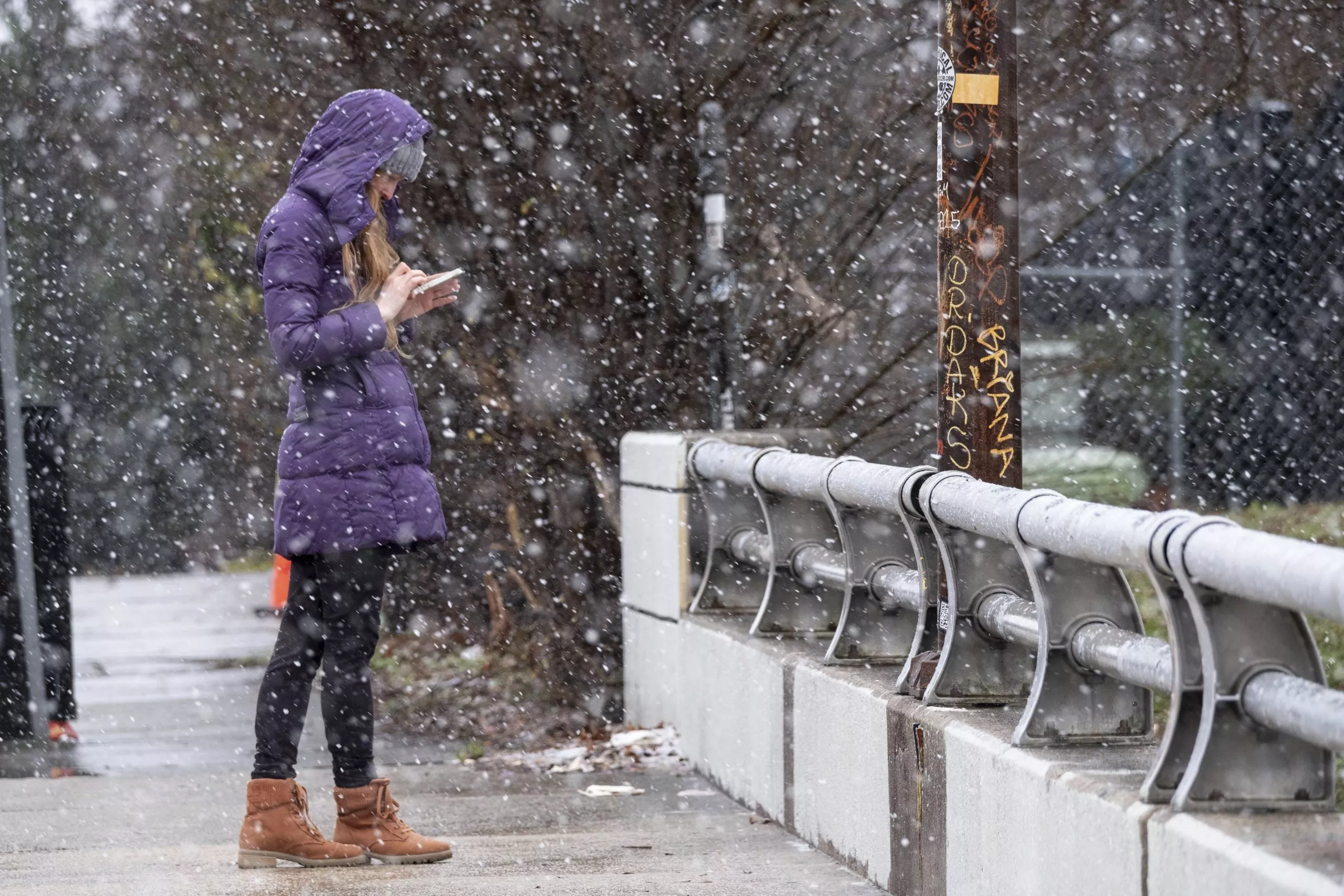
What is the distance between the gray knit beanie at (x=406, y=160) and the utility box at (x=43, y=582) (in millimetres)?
3683

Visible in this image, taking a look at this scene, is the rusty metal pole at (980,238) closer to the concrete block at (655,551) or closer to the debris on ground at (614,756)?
the concrete block at (655,551)

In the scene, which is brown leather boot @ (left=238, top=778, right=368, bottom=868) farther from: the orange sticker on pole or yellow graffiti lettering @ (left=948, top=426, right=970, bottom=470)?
the orange sticker on pole

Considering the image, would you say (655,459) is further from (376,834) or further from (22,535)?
(22,535)

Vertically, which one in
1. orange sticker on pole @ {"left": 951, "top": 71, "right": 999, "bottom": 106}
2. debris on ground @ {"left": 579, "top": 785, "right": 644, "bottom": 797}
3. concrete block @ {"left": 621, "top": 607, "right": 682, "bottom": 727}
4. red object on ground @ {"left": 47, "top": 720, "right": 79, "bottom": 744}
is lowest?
red object on ground @ {"left": 47, "top": 720, "right": 79, "bottom": 744}

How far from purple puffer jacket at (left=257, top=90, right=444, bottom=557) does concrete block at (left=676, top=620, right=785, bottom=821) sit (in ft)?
4.11

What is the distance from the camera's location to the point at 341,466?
4.64 meters

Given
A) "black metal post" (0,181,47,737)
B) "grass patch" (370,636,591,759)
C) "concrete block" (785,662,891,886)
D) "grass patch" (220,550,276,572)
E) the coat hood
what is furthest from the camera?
"grass patch" (220,550,276,572)

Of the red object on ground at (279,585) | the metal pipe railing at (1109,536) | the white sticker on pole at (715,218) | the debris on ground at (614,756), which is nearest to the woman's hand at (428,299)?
the metal pipe railing at (1109,536)

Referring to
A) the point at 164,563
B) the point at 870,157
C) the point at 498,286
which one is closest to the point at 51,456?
the point at 498,286

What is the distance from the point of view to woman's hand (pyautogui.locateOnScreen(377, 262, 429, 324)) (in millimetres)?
4699

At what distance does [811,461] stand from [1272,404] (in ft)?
10.7

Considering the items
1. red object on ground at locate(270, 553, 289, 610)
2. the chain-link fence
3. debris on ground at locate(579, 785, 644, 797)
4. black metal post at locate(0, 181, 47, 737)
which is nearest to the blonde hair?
debris on ground at locate(579, 785, 644, 797)

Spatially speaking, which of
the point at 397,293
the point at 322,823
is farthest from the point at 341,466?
the point at 322,823

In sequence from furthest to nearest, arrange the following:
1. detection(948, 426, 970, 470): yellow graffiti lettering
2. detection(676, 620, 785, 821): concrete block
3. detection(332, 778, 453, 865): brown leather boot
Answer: detection(676, 620, 785, 821): concrete block < detection(332, 778, 453, 865): brown leather boot < detection(948, 426, 970, 470): yellow graffiti lettering
